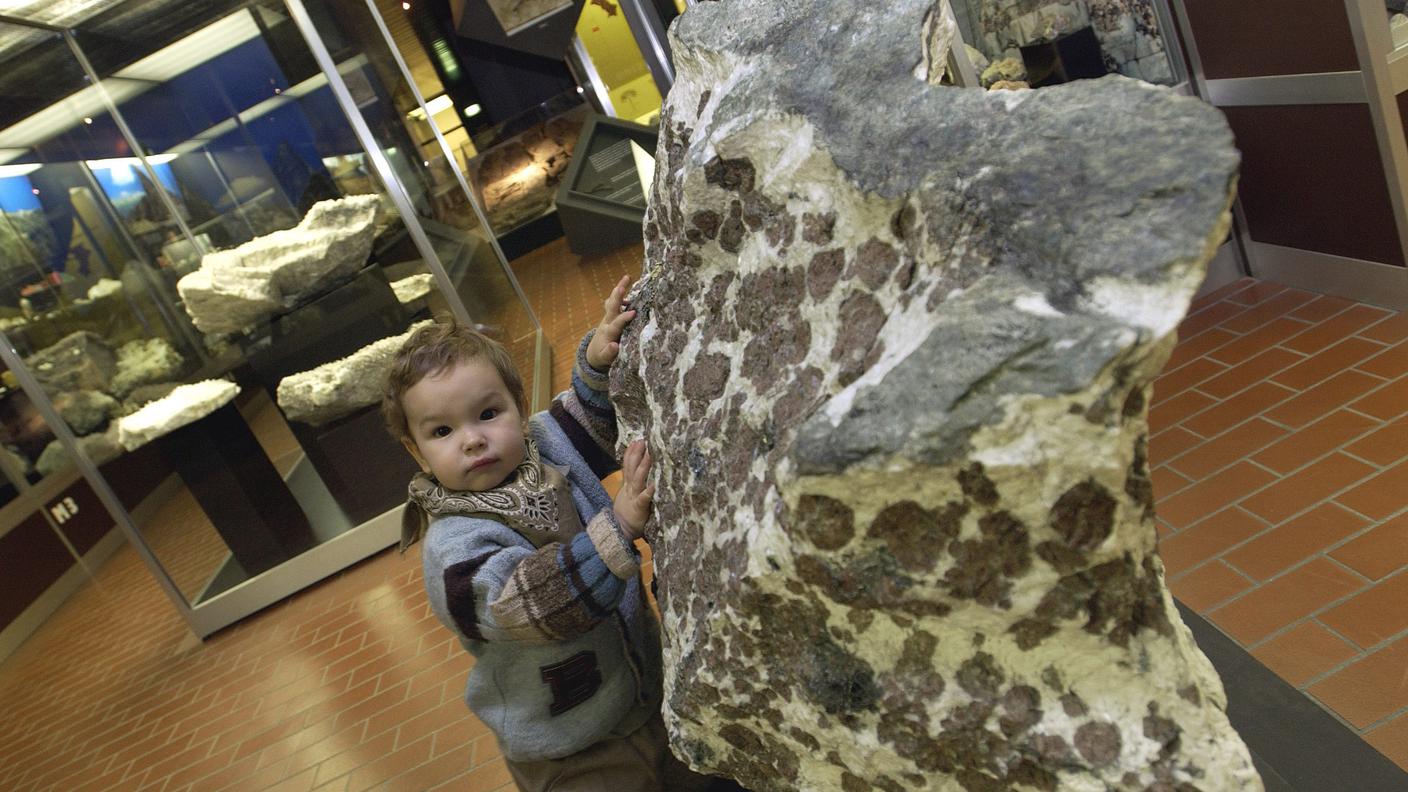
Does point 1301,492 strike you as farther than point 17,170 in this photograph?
No

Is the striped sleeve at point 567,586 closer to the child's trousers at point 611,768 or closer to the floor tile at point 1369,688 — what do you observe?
the child's trousers at point 611,768

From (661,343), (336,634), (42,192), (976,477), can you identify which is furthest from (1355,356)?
(42,192)

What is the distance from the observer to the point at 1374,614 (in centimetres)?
229

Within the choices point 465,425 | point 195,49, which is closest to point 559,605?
point 465,425

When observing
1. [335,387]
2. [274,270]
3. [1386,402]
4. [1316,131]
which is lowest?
[1386,402]

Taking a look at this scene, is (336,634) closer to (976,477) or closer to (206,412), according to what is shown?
(206,412)

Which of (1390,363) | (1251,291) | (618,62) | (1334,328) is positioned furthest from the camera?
(618,62)

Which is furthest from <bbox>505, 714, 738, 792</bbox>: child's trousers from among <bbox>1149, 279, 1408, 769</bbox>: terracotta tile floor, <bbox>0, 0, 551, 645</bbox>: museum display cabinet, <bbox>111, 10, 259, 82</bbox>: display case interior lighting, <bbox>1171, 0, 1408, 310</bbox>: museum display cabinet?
<bbox>111, 10, 259, 82</bbox>: display case interior lighting

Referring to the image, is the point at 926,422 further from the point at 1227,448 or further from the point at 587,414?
the point at 1227,448

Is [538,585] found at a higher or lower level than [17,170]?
lower

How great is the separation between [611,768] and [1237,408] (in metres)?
2.67

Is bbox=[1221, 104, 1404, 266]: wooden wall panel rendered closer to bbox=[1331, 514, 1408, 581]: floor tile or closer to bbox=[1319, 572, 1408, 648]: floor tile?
bbox=[1331, 514, 1408, 581]: floor tile

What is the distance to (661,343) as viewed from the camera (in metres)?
1.41

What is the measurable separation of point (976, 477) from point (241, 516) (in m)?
5.13
